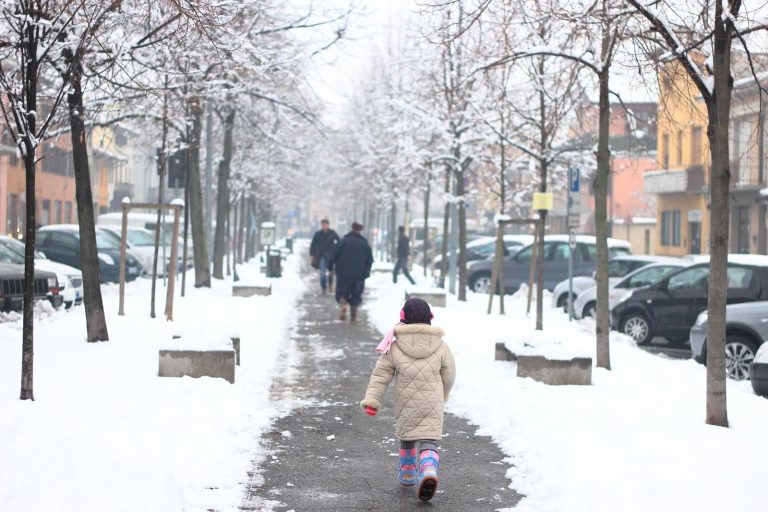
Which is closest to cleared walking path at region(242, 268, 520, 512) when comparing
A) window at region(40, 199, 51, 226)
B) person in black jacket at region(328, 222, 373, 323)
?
person in black jacket at region(328, 222, 373, 323)

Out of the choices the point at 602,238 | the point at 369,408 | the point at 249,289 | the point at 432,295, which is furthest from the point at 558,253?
the point at 369,408

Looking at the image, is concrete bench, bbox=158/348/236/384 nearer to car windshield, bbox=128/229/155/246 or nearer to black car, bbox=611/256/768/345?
black car, bbox=611/256/768/345

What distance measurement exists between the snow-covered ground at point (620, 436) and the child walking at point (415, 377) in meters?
0.76

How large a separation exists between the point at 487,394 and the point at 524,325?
8110 millimetres

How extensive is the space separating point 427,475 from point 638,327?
13.4m

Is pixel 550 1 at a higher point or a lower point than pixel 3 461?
higher

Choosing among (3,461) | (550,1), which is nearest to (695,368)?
(550,1)

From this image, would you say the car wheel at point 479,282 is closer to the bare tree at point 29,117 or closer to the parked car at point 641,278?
the parked car at point 641,278

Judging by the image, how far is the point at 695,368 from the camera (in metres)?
15.0

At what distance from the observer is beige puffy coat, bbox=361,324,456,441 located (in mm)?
7738

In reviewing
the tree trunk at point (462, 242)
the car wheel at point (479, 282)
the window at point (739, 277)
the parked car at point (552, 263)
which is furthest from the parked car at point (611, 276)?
the window at point (739, 277)

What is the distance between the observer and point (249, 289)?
Answer: 26.0 meters

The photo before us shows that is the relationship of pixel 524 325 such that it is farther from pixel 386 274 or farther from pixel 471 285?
pixel 386 274

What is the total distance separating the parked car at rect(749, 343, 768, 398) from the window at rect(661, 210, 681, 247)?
41189 millimetres
